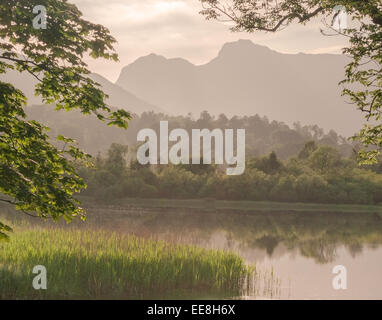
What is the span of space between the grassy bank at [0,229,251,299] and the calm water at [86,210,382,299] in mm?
1735

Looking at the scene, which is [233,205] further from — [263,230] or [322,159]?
[263,230]

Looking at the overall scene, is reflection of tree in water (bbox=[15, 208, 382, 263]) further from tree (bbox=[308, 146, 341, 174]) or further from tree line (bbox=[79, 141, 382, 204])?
tree (bbox=[308, 146, 341, 174])

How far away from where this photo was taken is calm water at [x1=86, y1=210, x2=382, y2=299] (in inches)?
745

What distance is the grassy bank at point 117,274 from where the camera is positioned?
13602 mm

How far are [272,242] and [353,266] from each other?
27.6 ft

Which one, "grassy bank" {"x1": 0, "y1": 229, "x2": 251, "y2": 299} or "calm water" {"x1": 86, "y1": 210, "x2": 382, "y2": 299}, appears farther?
"calm water" {"x1": 86, "y1": 210, "x2": 382, "y2": 299}

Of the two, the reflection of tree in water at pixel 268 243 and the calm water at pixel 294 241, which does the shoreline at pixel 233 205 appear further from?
the reflection of tree in water at pixel 268 243

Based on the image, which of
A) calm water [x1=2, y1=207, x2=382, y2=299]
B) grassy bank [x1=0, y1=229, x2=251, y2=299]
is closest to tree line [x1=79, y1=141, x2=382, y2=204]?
calm water [x1=2, y1=207, x2=382, y2=299]

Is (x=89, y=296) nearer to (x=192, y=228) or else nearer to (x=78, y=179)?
(x=78, y=179)

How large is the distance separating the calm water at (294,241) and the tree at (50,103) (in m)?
8.79

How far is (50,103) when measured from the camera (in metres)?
10.4

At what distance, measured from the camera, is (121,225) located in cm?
3600

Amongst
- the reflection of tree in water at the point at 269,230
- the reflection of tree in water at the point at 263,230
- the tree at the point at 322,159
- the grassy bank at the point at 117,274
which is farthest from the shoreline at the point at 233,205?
the grassy bank at the point at 117,274
